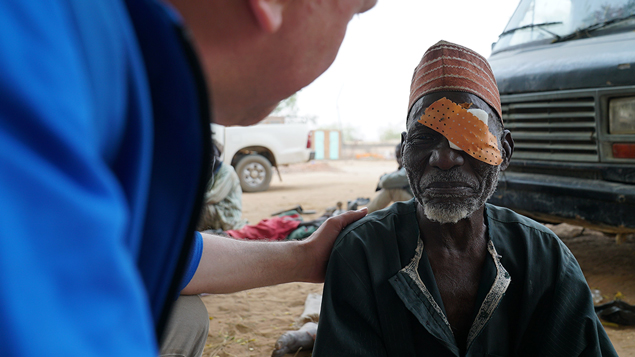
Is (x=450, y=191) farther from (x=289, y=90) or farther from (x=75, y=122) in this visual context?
(x=75, y=122)

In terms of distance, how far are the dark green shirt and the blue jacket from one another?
64.2 inches

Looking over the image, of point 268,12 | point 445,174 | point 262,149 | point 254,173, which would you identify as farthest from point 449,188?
point 262,149

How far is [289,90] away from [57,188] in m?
0.58

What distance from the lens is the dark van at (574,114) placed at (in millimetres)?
3975

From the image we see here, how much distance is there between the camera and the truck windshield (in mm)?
4590

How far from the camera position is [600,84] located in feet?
13.3

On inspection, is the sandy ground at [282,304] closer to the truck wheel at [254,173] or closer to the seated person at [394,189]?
the seated person at [394,189]

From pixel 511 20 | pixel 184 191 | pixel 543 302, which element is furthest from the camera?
pixel 511 20

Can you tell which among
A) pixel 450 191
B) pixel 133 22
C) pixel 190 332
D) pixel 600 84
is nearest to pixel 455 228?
pixel 450 191

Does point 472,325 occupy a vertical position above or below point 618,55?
below

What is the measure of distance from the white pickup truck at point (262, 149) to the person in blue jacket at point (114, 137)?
38.6ft

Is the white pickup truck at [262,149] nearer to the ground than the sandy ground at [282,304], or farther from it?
farther from it

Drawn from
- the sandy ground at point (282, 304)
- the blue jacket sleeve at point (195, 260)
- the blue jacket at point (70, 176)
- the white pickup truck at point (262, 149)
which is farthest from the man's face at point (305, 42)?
the white pickup truck at point (262, 149)

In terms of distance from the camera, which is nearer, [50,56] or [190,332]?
[50,56]
